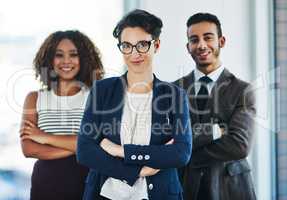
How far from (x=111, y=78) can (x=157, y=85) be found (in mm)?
214

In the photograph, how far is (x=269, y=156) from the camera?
2176 millimetres

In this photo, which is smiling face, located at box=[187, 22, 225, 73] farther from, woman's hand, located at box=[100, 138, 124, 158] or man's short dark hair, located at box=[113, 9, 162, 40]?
woman's hand, located at box=[100, 138, 124, 158]

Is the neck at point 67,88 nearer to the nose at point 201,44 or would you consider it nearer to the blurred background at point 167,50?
the blurred background at point 167,50

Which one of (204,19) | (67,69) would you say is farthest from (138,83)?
(204,19)

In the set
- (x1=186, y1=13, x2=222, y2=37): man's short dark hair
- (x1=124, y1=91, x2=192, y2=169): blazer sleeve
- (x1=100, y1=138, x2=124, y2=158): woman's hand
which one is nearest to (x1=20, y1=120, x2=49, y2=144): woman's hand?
(x1=100, y1=138, x2=124, y2=158): woman's hand

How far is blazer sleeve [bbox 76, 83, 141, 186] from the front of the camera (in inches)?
69.1

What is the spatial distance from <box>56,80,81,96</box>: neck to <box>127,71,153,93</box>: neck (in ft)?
0.85

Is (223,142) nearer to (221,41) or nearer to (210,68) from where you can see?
(210,68)

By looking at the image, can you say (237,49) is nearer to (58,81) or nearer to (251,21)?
(251,21)

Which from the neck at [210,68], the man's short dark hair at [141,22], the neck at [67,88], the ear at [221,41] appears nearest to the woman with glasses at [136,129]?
the man's short dark hair at [141,22]

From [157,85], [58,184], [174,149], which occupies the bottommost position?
[58,184]

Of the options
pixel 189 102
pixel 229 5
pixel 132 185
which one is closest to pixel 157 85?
pixel 189 102

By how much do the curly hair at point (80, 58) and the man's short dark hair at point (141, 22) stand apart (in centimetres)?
15

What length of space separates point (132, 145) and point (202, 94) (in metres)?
0.50
